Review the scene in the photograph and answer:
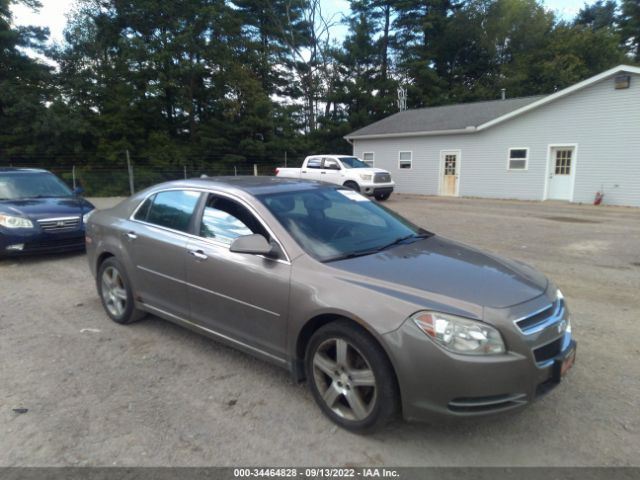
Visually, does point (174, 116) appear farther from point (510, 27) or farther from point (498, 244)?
point (510, 27)

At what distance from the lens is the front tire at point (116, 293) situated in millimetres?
4461

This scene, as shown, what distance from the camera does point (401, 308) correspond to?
Answer: 254 centimetres

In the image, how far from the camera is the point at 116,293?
462 centimetres

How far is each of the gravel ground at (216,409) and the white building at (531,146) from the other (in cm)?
1418

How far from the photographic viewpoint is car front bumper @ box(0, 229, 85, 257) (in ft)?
22.8

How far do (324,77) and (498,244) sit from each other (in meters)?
32.9

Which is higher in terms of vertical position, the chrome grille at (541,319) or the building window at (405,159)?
the building window at (405,159)

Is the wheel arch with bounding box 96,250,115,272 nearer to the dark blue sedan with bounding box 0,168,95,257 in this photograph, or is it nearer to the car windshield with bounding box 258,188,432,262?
the car windshield with bounding box 258,188,432,262

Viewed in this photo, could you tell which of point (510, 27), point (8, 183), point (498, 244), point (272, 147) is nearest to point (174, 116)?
point (272, 147)

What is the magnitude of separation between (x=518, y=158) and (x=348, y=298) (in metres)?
19.2

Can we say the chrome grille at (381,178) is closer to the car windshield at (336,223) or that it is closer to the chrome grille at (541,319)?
the car windshield at (336,223)

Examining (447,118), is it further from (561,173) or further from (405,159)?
(561,173)

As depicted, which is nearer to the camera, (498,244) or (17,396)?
(17,396)

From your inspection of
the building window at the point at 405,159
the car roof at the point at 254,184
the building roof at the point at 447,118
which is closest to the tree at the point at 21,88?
the building roof at the point at 447,118
